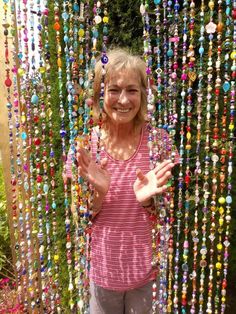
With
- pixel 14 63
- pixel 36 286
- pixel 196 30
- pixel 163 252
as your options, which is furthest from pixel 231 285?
pixel 14 63

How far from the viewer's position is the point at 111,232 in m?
1.42

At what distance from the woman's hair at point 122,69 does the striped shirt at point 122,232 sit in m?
0.19

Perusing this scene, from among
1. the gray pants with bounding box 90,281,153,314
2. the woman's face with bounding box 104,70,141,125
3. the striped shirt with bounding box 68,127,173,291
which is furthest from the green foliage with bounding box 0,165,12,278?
the woman's face with bounding box 104,70,141,125

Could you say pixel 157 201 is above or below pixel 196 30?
below

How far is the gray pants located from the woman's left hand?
42cm

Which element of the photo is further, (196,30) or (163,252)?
(196,30)

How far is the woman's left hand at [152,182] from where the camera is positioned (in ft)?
4.10

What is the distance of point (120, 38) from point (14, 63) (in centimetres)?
63

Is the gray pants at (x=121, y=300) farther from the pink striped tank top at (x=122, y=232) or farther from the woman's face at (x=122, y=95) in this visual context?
the woman's face at (x=122, y=95)

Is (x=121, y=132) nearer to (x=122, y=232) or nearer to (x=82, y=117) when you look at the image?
(x=82, y=117)

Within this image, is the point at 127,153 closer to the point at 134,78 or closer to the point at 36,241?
the point at 134,78

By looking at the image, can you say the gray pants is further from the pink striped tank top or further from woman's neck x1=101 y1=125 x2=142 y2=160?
woman's neck x1=101 y1=125 x2=142 y2=160

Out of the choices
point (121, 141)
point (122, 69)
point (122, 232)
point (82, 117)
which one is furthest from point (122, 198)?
point (122, 69)

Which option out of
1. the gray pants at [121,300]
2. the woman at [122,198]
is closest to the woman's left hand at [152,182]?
the woman at [122,198]
